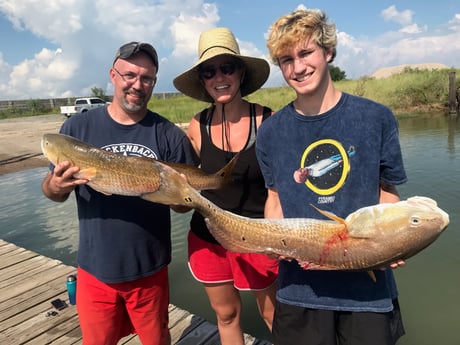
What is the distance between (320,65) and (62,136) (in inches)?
72.4

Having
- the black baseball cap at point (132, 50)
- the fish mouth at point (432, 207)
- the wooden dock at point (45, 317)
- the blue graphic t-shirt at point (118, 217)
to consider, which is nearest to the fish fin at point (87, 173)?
the blue graphic t-shirt at point (118, 217)

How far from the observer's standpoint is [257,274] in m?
3.18

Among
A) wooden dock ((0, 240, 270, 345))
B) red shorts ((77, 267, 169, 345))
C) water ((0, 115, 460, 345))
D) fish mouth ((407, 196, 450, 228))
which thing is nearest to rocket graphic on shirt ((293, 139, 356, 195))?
fish mouth ((407, 196, 450, 228))

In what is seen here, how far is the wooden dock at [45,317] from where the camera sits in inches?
167

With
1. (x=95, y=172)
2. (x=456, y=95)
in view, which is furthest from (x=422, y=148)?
(x=95, y=172)

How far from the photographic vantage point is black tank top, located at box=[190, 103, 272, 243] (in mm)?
3053

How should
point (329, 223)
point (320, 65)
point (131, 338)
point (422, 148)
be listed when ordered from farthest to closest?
point (422, 148)
point (131, 338)
point (320, 65)
point (329, 223)

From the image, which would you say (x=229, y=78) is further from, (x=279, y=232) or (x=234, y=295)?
(x=234, y=295)

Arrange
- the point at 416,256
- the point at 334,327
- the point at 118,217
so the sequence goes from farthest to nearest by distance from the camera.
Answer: the point at 416,256
the point at 118,217
the point at 334,327

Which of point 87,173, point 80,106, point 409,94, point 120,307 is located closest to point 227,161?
point 87,173

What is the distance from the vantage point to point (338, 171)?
2.29 m

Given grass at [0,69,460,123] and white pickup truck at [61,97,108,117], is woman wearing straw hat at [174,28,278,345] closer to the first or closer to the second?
grass at [0,69,460,123]

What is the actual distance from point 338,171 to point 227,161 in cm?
105

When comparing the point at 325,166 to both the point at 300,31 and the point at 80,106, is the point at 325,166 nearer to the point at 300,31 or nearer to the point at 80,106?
the point at 300,31
